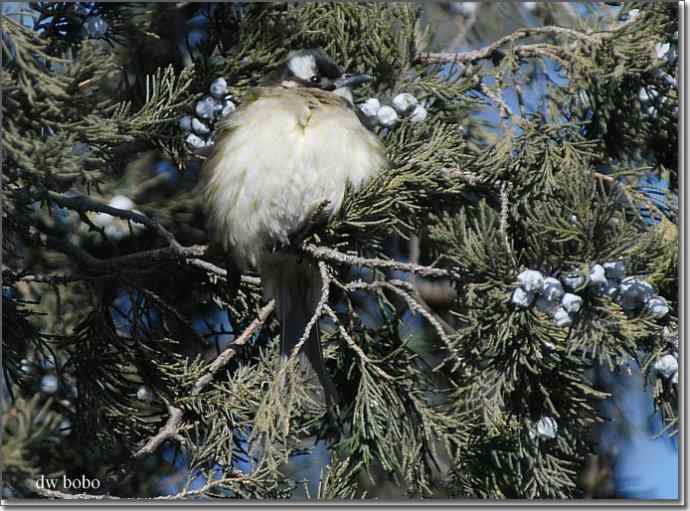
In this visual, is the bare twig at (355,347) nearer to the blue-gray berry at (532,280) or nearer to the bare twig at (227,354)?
the bare twig at (227,354)

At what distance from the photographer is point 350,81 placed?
2.57 meters

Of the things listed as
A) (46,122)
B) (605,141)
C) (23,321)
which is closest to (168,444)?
(23,321)

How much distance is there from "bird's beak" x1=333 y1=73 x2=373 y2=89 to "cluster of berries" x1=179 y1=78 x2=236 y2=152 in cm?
28

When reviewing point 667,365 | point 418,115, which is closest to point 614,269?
point 667,365

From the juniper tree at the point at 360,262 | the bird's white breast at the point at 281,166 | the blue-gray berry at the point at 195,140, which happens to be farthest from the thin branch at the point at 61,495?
the blue-gray berry at the point at 195,140

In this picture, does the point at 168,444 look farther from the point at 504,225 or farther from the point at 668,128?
the point at 668,128

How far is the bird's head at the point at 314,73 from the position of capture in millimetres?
2578

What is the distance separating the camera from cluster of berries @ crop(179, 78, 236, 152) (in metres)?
2.46

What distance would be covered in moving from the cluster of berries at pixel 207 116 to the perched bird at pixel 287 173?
27mm

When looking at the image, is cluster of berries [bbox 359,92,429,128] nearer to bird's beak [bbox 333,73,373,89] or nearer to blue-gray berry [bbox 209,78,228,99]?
bird's beak [bbox 333,73,373,89]

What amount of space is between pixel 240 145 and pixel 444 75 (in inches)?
23.1

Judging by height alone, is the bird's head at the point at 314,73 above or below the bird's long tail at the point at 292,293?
above

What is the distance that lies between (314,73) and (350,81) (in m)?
0.10

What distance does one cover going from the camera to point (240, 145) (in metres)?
2.40
